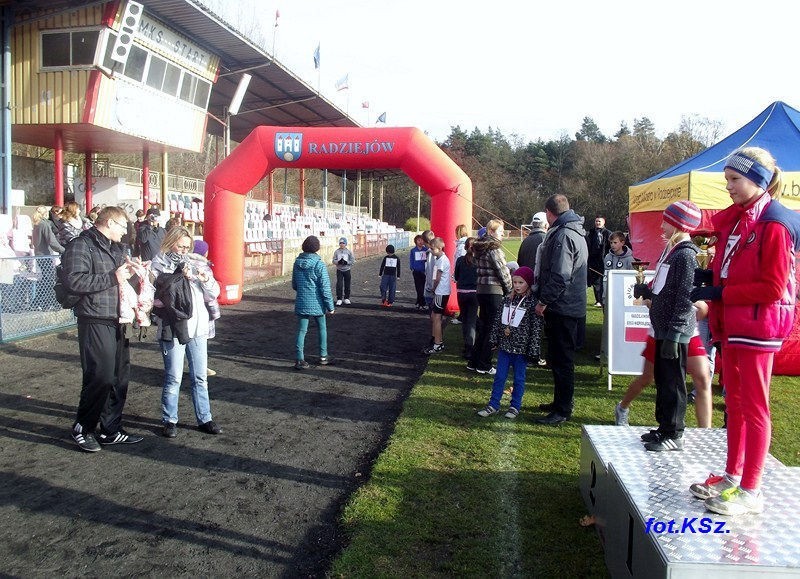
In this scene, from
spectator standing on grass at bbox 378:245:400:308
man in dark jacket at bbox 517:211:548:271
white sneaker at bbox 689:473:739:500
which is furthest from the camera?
spectator standing on grass at bbox 378:245:400:308

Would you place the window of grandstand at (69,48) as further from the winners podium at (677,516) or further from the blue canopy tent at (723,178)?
the winners podium at (677,516)

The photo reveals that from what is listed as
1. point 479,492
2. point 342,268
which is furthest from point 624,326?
point 342,268

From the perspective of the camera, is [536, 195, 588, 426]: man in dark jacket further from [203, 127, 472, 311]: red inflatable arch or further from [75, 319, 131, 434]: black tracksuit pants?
[203, 127, 472, 311]: red inflatable arch

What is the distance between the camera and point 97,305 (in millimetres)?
4746

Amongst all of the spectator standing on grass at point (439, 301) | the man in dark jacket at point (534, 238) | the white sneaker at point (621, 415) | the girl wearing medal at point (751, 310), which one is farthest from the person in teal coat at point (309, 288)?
the girl wearing medal at point (751, 310)

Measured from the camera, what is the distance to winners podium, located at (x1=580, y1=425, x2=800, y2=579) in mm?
2450

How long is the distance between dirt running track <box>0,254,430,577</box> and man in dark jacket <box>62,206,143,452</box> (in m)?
0.42

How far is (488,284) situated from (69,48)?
15.6 meters

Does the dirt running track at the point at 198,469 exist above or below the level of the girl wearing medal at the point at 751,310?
below

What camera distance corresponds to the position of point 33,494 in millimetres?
4195

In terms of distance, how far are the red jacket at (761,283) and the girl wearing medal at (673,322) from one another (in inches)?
32.1

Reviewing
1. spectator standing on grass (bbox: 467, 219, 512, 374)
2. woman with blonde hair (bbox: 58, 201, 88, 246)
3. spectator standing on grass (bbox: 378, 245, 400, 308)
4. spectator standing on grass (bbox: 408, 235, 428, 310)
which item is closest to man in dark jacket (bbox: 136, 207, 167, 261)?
woman with blonde hair (bbox: 58, 201, 88, 246)

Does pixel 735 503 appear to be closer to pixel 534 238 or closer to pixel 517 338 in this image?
pixel 517 338

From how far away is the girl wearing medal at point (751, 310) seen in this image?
2760 mm
